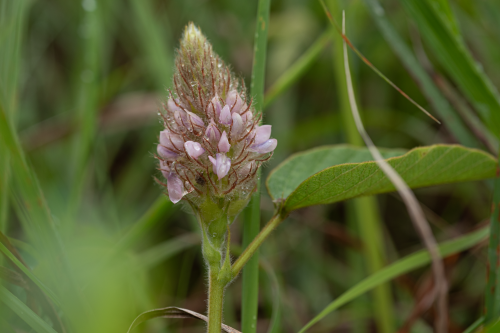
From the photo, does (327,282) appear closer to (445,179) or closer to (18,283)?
(445,179)

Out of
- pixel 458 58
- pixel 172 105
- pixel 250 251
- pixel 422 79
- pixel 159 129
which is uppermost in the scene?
pixel 159 129

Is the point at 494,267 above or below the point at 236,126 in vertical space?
below

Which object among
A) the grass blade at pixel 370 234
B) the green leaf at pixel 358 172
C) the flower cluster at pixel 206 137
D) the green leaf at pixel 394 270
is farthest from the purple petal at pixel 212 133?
the grass blade at pixel 370 234

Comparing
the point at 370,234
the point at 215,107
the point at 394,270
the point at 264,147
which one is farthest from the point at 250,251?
the point at 370,234

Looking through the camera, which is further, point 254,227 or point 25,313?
point 254,227

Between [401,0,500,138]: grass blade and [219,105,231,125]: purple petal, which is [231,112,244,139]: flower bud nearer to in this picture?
[219,105,231,125]: purple petal

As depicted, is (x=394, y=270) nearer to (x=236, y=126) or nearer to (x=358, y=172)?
(x=358, y=172)
